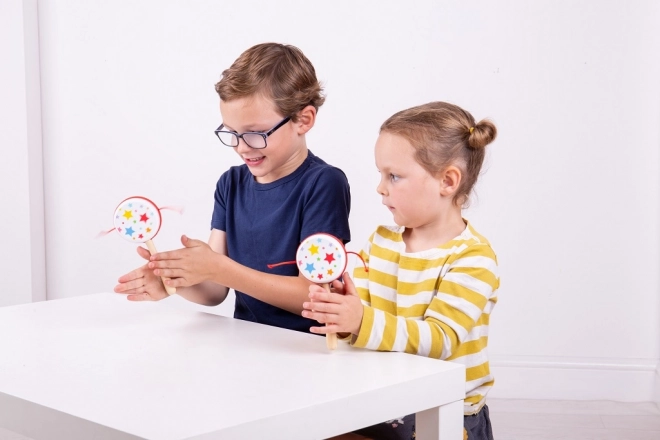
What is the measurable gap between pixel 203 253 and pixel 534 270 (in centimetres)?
188

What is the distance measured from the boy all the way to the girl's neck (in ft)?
0.82

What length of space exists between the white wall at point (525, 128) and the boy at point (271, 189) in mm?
1303

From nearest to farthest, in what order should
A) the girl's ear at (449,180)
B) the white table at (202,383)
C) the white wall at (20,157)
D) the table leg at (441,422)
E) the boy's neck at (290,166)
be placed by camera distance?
the white table at (202,383) < the table leg at (441,422) < the girl's ear at (449,180) < the boy's neck at (290,166) < the white wall at (20,157)

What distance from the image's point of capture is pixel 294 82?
1780 mm

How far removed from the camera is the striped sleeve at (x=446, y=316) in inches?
51.1

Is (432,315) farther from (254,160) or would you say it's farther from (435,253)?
(254,160)

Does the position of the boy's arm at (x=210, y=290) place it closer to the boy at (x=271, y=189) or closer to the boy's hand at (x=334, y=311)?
the boy at (x=271, y=189)

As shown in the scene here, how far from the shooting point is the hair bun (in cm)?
155

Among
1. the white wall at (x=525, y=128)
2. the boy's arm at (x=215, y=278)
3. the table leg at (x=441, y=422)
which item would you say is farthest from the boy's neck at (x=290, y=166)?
the white wall at (x=525, y=128)

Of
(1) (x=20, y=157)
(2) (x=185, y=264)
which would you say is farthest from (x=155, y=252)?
(1) (x=20, y=157)

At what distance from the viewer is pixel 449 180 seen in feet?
5.07

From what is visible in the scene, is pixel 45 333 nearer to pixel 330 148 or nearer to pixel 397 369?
pixel 397 369

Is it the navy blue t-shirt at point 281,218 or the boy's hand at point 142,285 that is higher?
the navy blue t-shirt at point 281,218

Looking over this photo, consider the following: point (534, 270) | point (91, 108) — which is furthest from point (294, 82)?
point (91, 108)
